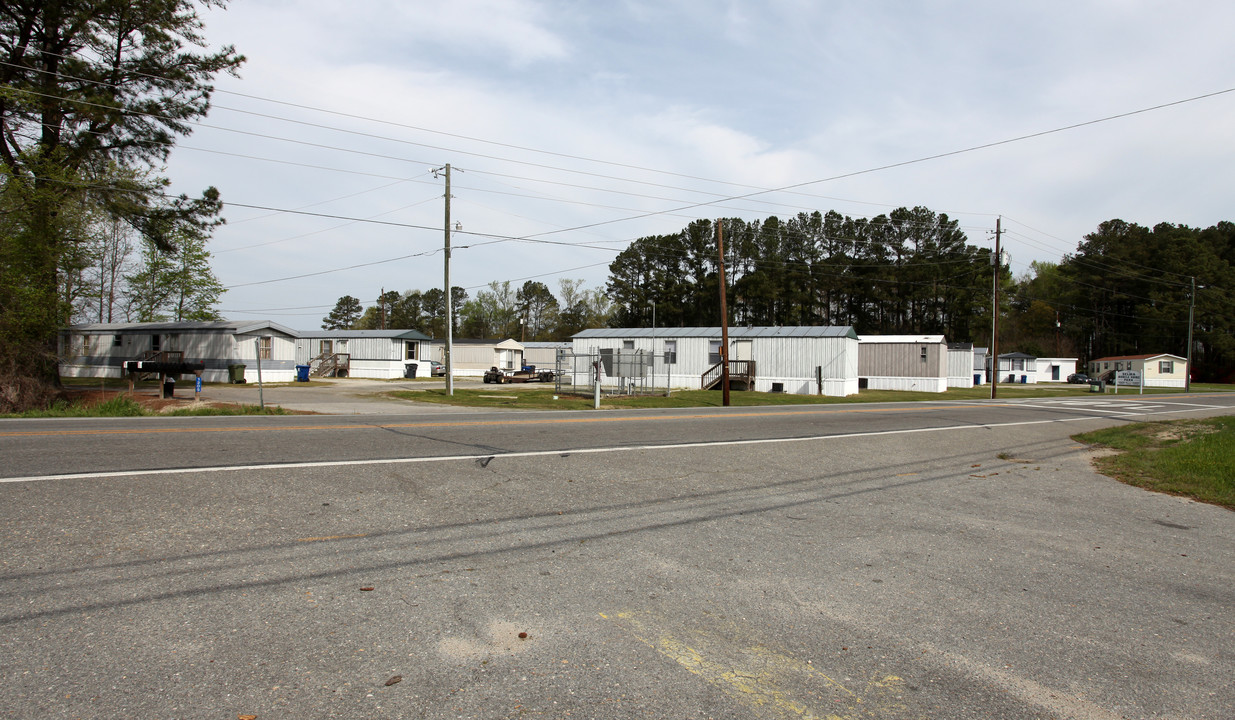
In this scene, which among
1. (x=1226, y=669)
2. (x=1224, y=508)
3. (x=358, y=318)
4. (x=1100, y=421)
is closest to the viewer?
(x=1226, y=669)

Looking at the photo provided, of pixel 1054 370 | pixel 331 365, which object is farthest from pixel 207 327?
pixel 1054 370

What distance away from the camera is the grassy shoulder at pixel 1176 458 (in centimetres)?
924

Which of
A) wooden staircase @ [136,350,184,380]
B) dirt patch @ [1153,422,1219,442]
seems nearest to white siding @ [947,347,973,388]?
dirt patch @ [1153,422,1219,442]

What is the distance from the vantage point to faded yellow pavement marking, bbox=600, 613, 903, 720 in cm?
310

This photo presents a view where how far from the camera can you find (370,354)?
170 feet

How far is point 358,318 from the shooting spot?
123812 mm

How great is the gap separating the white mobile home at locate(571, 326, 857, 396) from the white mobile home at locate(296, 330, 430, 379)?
1778 centimetres

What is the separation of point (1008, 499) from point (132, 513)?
9.96m

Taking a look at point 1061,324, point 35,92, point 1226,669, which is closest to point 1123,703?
point 1226,669

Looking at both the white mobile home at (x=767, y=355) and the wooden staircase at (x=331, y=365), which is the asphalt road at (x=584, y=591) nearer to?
the white mobile home at (x=767, y=355)

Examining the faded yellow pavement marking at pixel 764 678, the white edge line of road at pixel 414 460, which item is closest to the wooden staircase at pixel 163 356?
the white edge line of road at pixel 414 460

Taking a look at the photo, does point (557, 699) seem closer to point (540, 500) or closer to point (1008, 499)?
point (540, 500)

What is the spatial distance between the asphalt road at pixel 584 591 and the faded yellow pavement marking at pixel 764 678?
18mm

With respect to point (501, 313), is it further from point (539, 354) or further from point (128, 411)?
point (128, 411)
